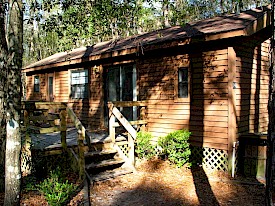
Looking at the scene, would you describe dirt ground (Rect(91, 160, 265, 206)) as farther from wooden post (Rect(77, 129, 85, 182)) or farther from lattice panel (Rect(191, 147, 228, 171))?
wooden post (Rect(77, 129, 85, 182))

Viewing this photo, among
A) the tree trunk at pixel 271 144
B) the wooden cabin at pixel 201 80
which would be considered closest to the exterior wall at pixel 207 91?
the wooden cabin at pixel 201 80

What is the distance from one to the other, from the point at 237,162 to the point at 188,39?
352 cm

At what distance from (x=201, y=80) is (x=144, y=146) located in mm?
2507

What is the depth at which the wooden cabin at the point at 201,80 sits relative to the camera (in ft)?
22.6

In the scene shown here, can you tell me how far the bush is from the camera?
7.17 meters

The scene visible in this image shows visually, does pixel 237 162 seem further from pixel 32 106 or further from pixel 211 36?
pixel 32 106

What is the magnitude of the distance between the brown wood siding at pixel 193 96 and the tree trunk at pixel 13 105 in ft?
15.7

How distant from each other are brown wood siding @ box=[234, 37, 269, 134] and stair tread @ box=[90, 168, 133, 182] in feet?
10.6

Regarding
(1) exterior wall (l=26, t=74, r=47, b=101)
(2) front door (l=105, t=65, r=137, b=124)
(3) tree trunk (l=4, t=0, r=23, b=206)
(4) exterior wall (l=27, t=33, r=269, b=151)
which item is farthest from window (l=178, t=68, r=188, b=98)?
(1) exterior wall (l=26, t=74, r=47, b=101)

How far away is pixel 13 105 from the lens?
4137 millimetres

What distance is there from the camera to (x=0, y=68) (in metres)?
5.18

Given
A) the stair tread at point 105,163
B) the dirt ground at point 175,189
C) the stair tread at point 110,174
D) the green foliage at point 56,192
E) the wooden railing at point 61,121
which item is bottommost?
the dirt ground at point 175,189

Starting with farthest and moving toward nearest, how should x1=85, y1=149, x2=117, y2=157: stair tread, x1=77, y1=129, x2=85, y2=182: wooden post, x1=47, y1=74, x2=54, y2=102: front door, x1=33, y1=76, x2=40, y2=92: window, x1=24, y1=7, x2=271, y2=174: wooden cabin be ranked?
x1=33, y1=76, x2=40, y2=92: window
x1=47, y1=74, x2=54, y2=102: front door
x1=24, y1=7, x2=271, y2=174: wooden cabin
x1=85, y1=149, x2=117, y2=157: stair tread
x1=77, y1=129, x2=85, y2=182: wooden post

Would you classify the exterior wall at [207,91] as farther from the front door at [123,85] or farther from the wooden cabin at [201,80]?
the front door at [123,85]
